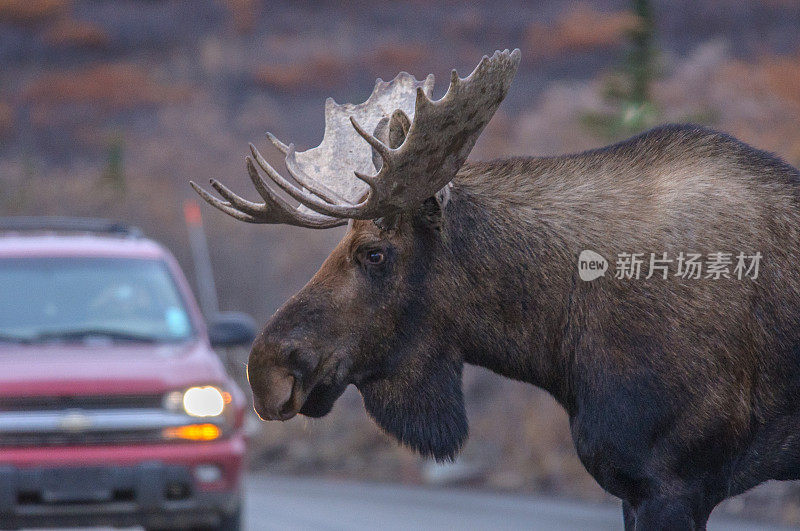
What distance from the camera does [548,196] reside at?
3.96 metres

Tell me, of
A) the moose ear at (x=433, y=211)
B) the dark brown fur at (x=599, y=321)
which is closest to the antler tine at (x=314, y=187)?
the dark brown fur at (x=599, y=321)

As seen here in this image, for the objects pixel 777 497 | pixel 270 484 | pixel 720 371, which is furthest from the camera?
pixel 270 484

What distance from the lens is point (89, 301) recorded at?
29.5 feet

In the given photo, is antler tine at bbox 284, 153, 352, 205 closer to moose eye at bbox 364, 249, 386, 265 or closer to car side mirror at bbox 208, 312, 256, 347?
moose eye at bbox 364, 249, 386, 265

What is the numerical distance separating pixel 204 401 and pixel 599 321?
210 inches

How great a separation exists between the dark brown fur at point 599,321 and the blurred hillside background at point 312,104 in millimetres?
7256

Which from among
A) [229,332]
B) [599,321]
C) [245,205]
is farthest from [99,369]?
[599,321]

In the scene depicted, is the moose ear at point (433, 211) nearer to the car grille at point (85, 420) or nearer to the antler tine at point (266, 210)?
the antler tine at point (266, 210)

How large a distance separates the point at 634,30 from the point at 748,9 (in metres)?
19.6

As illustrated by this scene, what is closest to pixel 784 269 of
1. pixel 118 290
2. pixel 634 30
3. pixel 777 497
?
pixel 118 290

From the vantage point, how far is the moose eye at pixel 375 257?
3.88m

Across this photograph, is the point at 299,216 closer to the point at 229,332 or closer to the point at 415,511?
the point at 229,332

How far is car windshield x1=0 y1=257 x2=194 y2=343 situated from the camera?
8.74 metres

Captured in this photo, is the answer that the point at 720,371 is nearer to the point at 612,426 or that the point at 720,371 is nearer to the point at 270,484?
the point at 612,426
